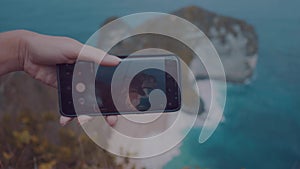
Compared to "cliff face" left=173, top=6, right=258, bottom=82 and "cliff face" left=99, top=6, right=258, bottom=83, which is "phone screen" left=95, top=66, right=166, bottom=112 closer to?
"cliff face" left=99, top=6, right=258, bottom=83

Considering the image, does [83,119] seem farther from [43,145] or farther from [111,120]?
[43,145]

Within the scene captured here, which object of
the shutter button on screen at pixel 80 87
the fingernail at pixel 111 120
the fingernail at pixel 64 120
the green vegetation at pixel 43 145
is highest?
the shutter button on screen at pixel 80 87

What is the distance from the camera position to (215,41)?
1.67 m

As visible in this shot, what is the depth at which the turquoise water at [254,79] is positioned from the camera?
1632mm

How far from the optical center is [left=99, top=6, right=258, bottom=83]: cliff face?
5.35 ft

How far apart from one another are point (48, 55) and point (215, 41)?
20.6 inches

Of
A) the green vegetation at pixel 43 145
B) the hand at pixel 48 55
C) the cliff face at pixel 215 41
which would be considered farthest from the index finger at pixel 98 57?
the green vegetation at pixel 43 145

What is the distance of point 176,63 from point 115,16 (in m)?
0.30

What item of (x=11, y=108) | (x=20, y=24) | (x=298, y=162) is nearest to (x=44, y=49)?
(x=20, y=24)

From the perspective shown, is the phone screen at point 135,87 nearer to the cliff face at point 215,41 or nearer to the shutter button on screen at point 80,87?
the shutter button on screen at point 80,87

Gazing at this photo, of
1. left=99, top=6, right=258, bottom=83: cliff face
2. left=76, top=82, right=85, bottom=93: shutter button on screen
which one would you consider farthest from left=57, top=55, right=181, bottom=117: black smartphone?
left=99, top=6, right=258, bottom=83: cliff face

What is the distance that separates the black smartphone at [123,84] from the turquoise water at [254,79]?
23 cm

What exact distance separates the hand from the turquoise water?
3.1 inches

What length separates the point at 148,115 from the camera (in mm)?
1543
